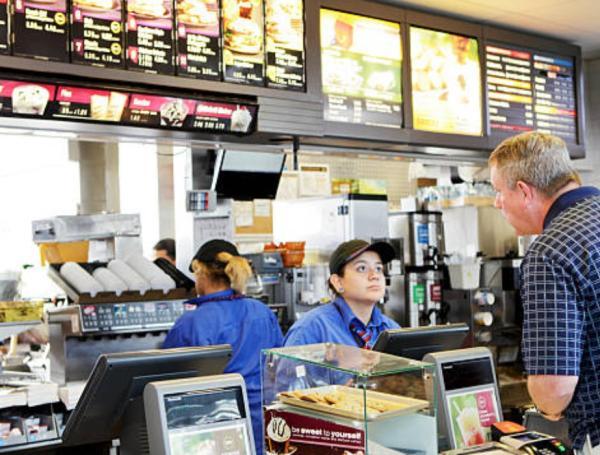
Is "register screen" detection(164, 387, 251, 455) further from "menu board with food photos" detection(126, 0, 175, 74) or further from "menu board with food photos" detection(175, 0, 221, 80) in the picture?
"menu board with food photos" detection(175, 0, 221, 80)

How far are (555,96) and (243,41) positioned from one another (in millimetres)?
2816

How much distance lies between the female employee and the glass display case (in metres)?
1.39

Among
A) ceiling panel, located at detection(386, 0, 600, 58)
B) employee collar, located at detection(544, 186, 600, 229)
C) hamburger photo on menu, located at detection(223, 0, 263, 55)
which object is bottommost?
employee collar, located at detection(544, 186, 600, 229)

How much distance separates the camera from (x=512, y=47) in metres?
5.68

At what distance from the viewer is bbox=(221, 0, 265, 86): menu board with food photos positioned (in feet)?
13.8

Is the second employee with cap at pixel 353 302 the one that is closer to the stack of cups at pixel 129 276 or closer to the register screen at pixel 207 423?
the stack of cups at pixel 129 276

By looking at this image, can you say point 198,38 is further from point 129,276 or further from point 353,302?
point 353,302

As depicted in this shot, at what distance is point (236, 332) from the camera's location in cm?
351

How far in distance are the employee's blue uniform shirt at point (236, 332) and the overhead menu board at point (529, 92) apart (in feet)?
8.96

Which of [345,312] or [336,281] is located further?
[336,281]

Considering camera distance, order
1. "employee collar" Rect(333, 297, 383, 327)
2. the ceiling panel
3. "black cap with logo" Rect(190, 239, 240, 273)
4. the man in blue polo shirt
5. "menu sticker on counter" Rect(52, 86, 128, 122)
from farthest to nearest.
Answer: the ceiling panel
"black cap with logo" Rect(190, 239, 240, 273)
"menu sticker on counter" Rect(52, 86, 128, 122)
"employee collar" Rect(333, 297, 383, 327)
the man in blue polo shirt

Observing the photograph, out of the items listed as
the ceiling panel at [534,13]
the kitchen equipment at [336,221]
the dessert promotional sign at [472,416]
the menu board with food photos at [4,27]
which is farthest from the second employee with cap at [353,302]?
the kitchen equipment at [336,221]

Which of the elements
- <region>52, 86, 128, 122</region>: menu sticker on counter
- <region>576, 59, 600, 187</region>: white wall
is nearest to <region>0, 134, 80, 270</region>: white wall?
<region>576, 59, 600, 187</region>: white wall

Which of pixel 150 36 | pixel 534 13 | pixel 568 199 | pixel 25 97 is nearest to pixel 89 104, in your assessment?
pixel 25 97
